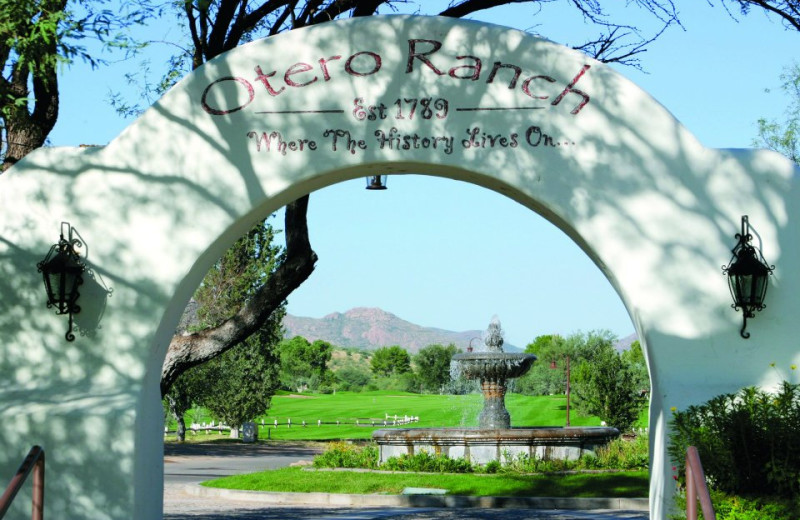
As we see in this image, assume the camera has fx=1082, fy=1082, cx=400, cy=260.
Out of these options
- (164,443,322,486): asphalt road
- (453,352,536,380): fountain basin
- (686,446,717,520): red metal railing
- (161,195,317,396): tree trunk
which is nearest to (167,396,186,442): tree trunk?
(164,443,322,486): asphalt road

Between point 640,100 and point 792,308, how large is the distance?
1.71 metres

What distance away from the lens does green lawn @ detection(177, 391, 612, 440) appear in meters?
37.7

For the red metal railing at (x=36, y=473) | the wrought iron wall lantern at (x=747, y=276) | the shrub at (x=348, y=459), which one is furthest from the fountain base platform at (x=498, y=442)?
the red metal railing at (x=36, y=473)

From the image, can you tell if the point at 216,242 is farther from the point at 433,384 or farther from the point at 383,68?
the point at 433,384

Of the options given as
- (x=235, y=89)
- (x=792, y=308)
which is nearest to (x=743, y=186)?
(x=792, y=308)

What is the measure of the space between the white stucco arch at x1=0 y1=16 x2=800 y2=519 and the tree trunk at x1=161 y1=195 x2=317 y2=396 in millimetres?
2915

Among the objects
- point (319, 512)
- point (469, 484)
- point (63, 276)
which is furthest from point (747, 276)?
point (469, 484)

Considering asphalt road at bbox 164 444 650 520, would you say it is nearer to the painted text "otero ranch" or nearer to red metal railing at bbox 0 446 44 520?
red metal railing at bbox 0 446 44 520

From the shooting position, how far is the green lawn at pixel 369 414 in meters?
37.7

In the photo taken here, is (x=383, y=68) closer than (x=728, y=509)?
No

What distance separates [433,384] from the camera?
7744cm

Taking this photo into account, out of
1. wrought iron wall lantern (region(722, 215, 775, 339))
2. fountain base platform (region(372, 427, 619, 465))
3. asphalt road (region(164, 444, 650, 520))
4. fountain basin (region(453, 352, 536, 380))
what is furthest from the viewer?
fountain basin (region(453, 352, 536, 380))

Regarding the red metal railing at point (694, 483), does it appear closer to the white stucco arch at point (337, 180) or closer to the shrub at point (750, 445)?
the shrub at point (750, 445)

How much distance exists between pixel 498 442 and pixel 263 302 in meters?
7.46
